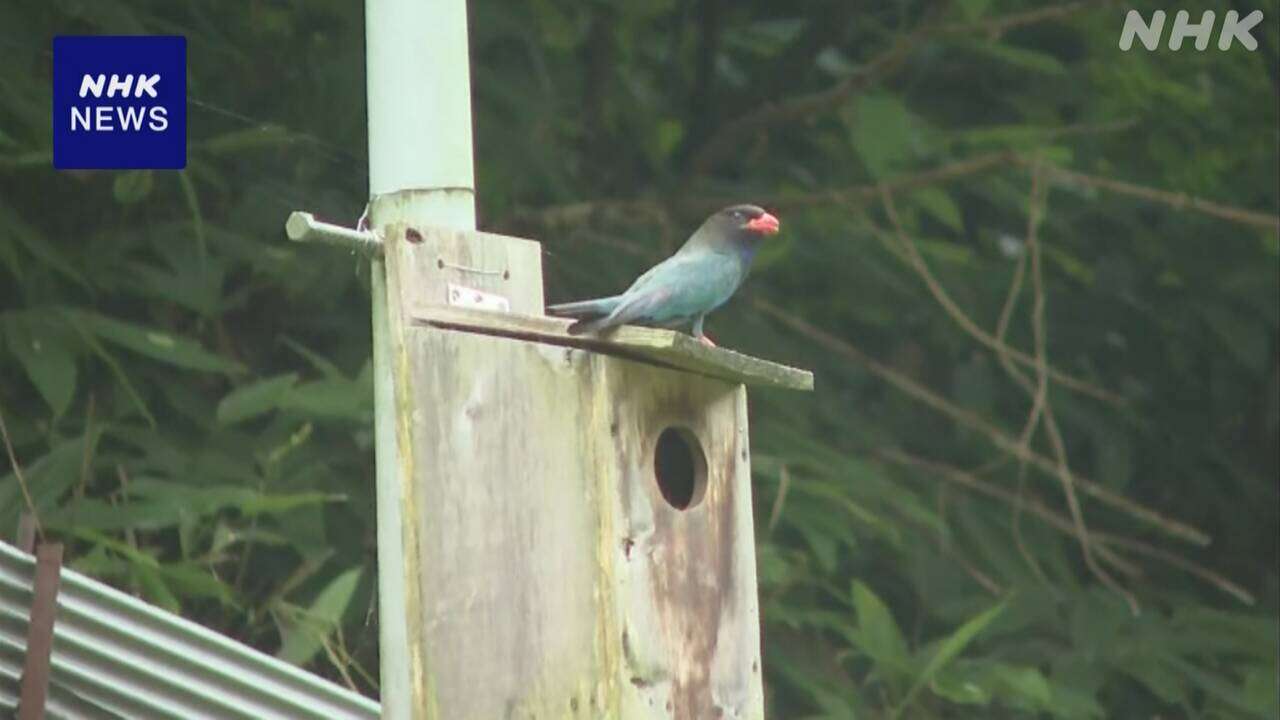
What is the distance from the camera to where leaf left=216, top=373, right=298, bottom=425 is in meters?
5.35

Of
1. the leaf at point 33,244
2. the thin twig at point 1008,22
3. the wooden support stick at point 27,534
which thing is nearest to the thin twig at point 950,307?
the thin twig at point 1008,22

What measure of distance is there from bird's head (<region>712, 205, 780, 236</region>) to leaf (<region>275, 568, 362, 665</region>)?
1.28 meters

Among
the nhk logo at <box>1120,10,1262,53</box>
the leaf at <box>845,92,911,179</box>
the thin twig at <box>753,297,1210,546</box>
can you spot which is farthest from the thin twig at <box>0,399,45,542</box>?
the nhk logo at <box>1120,10,1262,53</box>

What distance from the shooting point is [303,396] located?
17.8 ft

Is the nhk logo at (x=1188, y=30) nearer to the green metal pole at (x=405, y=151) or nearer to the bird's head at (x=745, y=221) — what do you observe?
the bird's head at (x=745, y=221)

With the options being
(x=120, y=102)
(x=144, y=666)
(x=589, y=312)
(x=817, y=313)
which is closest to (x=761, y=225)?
(x=589, y=312)

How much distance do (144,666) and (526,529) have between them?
90 cm

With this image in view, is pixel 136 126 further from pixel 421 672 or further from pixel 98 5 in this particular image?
pixel 421 672

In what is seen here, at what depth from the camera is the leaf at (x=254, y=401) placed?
5.35 m

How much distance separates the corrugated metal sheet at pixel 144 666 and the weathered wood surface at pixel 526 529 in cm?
69

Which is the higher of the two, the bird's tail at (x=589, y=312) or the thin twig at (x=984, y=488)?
the thin twig at (x=984, y=488)

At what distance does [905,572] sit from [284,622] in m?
1.95

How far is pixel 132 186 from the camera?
222 inches

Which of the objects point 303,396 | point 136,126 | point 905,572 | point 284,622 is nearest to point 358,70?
point 136,126
